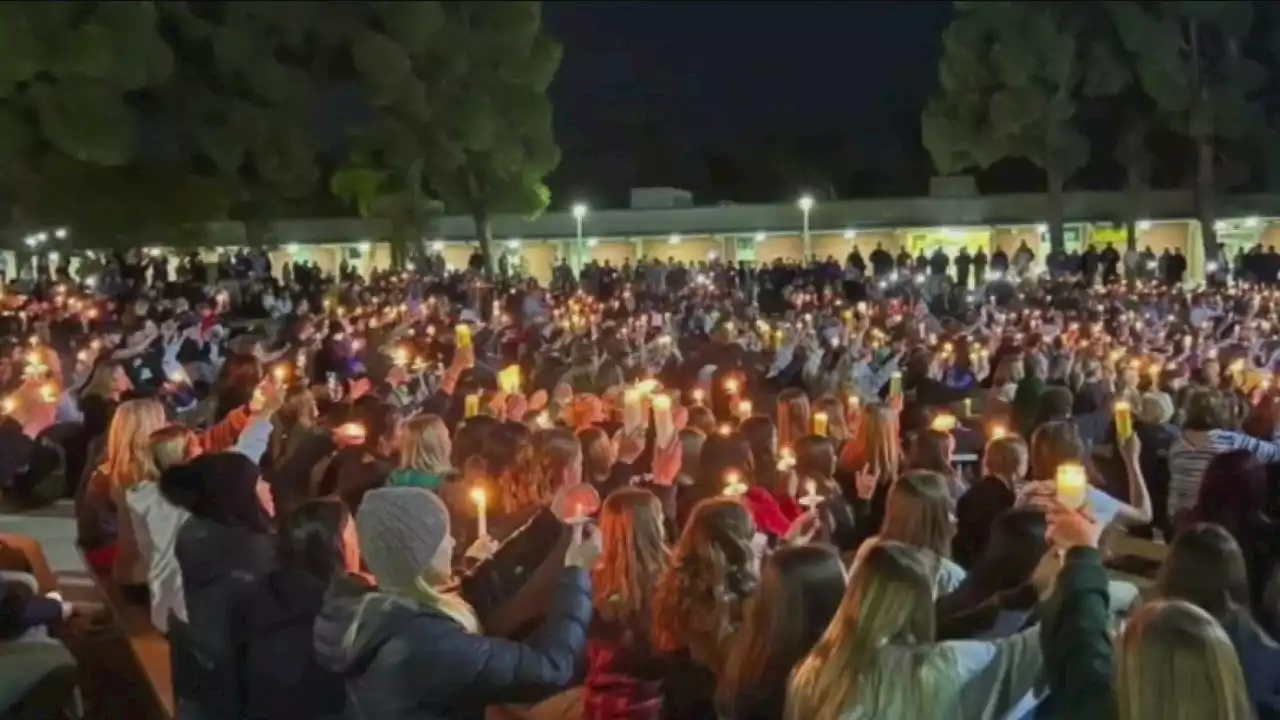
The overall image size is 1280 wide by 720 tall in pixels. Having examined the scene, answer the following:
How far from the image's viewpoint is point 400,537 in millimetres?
3787

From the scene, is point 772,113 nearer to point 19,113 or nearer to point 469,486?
point 19,113

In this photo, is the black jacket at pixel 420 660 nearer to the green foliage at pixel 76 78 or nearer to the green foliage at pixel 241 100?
the green foliage at pixel 76 78

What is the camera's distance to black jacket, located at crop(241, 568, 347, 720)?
4.53m

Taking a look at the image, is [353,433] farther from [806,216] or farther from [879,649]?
[806,216]

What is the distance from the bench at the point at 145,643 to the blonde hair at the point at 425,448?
4.87ft

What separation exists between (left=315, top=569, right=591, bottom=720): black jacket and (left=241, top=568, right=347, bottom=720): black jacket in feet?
2.08

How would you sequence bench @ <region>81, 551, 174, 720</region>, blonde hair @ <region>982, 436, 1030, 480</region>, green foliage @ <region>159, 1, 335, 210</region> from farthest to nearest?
green foliage @ <region>159, 1, 335, 210</region>, bench @ <region>81, 551, 174, 720</region>, blonde hair @ <region>982, 436, 1030, 480</region>

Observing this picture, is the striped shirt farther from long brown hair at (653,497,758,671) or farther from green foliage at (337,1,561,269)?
green foliage at (337,1,561,269)

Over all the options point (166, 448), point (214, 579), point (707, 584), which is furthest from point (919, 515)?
point (166, 448)

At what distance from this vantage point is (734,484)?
6.75m

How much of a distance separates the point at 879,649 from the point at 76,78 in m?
26.2

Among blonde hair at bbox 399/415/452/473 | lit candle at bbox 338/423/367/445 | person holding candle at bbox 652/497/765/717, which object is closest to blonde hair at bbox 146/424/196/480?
blonde hair at bbox 399/415/452/473

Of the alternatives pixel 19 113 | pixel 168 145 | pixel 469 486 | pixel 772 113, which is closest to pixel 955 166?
pixel 168 145

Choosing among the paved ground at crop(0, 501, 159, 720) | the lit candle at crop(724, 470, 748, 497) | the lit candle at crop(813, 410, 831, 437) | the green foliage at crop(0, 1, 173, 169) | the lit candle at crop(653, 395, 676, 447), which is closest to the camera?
the lit candle at crop(724, 470, 748, 497)
